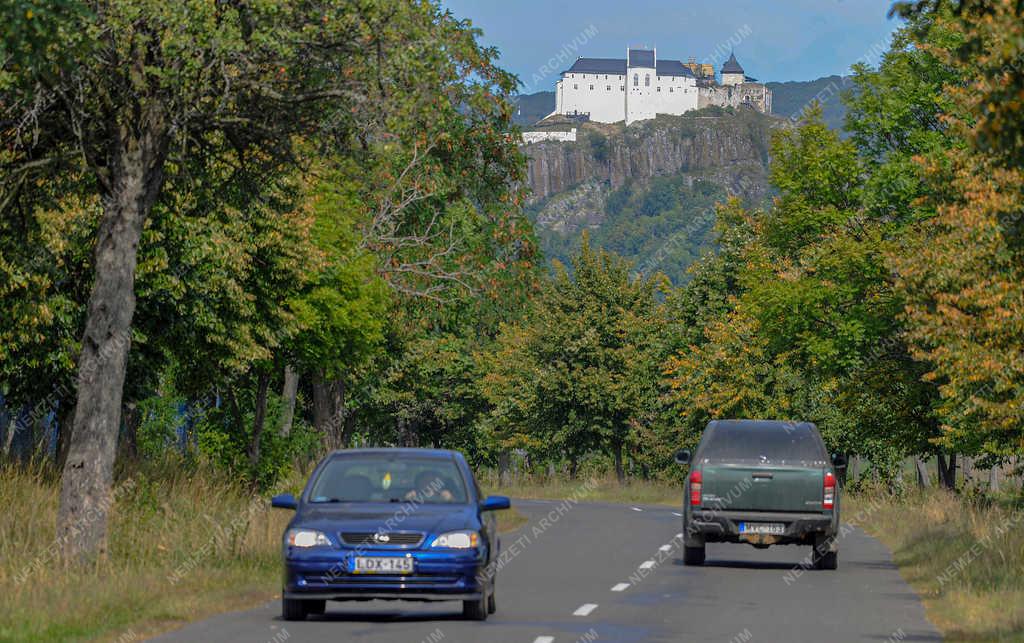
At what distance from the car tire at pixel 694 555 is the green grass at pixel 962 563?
2661mm

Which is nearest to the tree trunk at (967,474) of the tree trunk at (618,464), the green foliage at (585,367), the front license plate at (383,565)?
the tree trunk at (618,464)

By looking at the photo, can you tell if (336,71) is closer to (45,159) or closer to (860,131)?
(45,159)

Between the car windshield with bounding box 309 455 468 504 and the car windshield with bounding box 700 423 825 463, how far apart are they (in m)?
7.33

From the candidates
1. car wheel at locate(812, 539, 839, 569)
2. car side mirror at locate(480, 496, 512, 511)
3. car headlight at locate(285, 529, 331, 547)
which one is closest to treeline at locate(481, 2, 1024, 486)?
car wheel at locate(812, 539, 839, 569)

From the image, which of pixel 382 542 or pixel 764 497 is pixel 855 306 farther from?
pixel 382 542

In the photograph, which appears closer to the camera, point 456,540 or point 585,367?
point 456,540

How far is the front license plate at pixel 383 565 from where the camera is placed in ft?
46.6

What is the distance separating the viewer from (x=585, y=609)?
16141mm

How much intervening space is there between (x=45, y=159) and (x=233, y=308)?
776 centimetres

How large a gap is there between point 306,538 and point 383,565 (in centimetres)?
71

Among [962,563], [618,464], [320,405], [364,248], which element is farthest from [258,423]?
[618,464]

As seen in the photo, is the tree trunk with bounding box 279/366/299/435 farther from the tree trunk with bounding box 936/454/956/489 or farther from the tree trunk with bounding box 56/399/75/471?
the tree trunk with bounding box 936/454/956/489

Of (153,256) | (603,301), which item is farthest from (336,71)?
(603,301)

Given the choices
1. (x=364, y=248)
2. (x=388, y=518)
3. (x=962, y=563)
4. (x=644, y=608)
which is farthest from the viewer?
(x=364, y=248)
